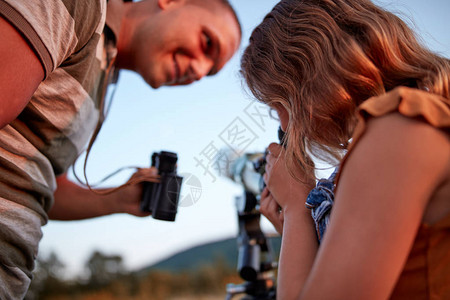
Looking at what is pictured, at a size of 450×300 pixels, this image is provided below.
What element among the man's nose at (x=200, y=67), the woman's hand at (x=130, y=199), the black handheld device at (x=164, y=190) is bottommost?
the woman's hand at (x=130, y=199)

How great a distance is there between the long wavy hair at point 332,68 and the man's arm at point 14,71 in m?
0.45

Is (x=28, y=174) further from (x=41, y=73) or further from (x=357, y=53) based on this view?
(x=357, y=53)

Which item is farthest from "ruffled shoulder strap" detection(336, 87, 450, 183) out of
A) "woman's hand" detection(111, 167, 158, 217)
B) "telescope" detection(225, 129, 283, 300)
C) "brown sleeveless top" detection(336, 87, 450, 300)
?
"woman's hand" detection(111, 167, 158, 217)

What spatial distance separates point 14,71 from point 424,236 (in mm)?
655

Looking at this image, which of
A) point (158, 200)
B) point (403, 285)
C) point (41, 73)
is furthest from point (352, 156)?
point (158, 200)

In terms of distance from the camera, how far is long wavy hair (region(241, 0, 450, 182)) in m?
0.77

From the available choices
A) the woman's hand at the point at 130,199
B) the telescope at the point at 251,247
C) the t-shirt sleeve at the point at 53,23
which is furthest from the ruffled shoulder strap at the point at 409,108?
the woman's hand at the point at 130,199

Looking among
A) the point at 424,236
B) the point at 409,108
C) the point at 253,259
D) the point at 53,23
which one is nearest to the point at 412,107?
the point at 409,108

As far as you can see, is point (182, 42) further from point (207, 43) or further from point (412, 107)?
point (412, 107)

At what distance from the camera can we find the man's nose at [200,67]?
139cm

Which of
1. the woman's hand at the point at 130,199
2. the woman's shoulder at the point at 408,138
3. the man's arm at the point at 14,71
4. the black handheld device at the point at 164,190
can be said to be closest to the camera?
the woman's shoulder at the point at 408,138

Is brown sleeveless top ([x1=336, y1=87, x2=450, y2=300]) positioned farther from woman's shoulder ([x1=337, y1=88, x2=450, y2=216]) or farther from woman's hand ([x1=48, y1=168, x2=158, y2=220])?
woman's hand ([x1=48, y1=168, x2=158, y2=220])

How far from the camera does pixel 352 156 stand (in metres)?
0.57

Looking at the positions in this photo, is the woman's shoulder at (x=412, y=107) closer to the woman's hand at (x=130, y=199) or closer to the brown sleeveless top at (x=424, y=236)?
the brown sleeveless top at (x=424, y=236)
